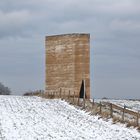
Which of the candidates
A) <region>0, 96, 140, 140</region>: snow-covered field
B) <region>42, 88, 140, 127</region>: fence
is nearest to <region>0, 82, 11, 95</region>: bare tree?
<region>42, 88, 140, 127</region>: fence

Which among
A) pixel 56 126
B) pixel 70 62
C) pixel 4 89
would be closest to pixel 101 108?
pixel 56 126

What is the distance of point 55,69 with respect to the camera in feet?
147

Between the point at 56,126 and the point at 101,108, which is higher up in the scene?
the point at 101,108

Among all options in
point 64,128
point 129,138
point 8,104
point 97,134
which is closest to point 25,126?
point 64,128

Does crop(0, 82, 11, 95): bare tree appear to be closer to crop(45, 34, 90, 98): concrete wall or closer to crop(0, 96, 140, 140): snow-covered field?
crop(45, 34, 90, 98): concrete wall

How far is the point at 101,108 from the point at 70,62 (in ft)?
39.6

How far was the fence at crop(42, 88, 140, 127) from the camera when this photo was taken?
26.3m

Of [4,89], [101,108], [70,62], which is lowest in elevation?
[4,89]

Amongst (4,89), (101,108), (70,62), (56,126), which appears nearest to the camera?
(56,126)

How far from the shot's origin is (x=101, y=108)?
32.2 m

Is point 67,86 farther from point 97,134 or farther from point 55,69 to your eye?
point 97,134

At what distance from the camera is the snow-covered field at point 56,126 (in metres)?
20.7

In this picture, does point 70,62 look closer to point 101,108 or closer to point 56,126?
point 101,108

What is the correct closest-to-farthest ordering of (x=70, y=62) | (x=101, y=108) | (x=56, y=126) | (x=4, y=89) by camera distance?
(x=56, y=126)
(x=101, y=108)
(x=70, y=62)
(x=4, y=89)
